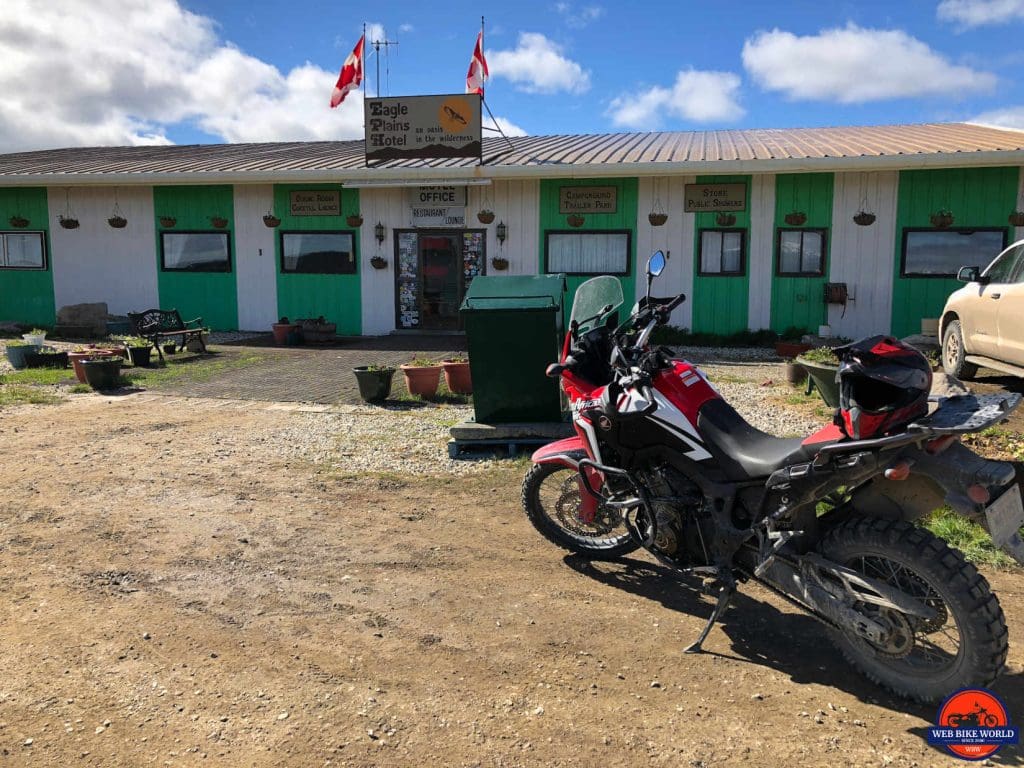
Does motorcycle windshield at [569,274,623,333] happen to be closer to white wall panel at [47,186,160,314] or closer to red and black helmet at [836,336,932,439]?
red and black helmet at [836,336,932,439]

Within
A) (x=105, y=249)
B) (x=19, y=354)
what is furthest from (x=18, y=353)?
(x=105, y=249)

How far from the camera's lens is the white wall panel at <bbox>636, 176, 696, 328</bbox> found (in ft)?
44.1

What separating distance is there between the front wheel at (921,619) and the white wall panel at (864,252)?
36.3ft

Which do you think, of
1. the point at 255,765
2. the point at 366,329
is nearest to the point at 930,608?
the point at 255,765

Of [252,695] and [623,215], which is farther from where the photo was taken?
[623,215]

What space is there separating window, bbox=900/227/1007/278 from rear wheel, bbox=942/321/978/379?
449 cm

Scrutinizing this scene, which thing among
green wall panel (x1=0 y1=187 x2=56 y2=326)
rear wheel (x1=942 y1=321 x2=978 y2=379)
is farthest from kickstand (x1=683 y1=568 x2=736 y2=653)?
green wall panel (x1=0 y1=187 x2=56 y2=326)

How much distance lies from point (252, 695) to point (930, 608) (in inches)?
90.9

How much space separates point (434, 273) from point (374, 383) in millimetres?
6772

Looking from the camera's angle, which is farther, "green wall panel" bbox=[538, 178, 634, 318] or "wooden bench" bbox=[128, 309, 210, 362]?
"green wall panel" bbox=[538, 178, 634, 318]

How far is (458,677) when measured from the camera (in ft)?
9.44

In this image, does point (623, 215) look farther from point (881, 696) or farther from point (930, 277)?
point (881, 696)

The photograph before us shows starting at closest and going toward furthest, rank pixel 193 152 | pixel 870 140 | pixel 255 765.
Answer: pixel 255 765 < pixel 870 140 < pixel 193 152

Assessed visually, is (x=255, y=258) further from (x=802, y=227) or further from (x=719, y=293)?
(x=802, y=227)
